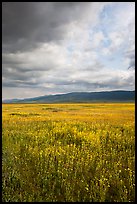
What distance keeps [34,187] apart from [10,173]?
125 centimetres

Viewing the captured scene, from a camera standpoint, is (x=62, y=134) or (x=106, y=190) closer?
(x=106, y=190)

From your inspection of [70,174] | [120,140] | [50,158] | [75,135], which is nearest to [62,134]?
[75,135]

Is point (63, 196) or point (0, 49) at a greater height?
point (0, 49)

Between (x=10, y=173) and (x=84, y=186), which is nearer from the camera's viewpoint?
(x=84, y=186)

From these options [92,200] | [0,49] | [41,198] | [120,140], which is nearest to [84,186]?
[92,200]

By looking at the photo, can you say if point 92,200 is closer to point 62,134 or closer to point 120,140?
point 120,140

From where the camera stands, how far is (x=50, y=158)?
8602 mm

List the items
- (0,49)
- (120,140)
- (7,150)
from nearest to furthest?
(0,49) < (7,150) < (120,140)

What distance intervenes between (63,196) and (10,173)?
7.10 ft

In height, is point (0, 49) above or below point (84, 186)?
above

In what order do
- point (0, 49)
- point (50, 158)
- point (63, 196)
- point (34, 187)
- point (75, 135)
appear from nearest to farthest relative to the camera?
point (0, 49) < point (63, 196) < point (34, 187) < point (50, 158) < point (75, 135)

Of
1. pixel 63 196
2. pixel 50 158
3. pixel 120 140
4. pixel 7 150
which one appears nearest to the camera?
pixel 63 196

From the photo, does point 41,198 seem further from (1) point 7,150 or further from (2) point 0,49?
(1) point 7,150

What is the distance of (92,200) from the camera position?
598 centimetres
